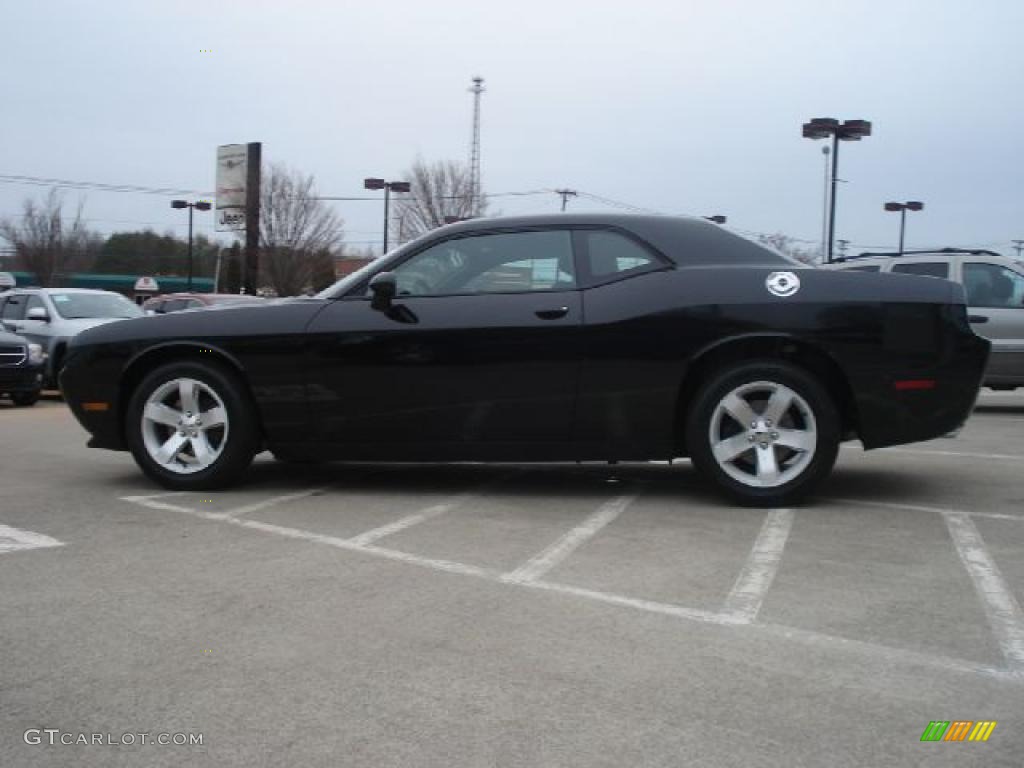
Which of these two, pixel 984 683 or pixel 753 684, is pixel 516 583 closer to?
pixel 753 684

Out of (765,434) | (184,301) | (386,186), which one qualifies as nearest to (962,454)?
(765,434)

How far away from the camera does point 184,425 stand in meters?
5.66

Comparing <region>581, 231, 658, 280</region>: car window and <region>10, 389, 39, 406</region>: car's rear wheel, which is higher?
<region>581, 231, 658, 280</region>: car window

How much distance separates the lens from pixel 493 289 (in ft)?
17.6

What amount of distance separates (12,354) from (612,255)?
951 cm

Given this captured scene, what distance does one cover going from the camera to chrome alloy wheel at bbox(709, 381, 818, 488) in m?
5.09

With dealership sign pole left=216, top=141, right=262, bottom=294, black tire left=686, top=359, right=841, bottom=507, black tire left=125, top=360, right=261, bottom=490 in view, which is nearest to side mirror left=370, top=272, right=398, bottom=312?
black tire left=125, top=360, right=261, bottom=490

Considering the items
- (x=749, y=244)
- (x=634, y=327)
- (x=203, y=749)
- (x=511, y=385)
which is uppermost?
(x=749, y=244)

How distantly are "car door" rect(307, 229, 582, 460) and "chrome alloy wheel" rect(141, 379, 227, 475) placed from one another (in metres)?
0.69

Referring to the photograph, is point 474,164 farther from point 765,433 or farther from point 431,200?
point 765,433

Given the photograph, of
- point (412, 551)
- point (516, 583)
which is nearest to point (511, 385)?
point (412, 551)

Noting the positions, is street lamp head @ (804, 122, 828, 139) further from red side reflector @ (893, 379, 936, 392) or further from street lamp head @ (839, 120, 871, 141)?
red side reflector @ (893, 379, 936, 392)

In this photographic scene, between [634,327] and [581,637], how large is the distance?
2246 millimetres
